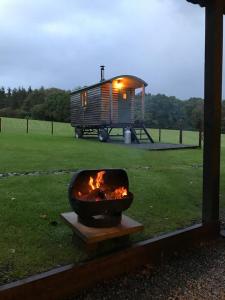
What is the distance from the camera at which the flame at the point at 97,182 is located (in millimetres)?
2018

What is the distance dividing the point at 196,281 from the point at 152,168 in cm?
401

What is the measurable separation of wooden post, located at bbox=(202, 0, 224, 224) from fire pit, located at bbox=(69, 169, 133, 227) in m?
0.83

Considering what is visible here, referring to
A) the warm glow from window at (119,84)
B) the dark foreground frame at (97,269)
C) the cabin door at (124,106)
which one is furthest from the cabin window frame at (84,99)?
the dark foreground frame at (97,269)

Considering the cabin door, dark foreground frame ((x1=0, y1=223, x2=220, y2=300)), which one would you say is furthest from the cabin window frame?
dark foreground frame ((x1=0, y1=223, x2=220, y2=300))

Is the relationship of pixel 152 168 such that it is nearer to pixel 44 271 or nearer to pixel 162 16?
pixel 162 16

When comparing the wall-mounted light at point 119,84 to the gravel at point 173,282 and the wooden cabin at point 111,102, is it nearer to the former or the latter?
the wooden cabin at point 111,102

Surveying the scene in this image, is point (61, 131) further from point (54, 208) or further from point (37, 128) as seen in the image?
point (54, 208)

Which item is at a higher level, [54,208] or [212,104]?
[212,104]

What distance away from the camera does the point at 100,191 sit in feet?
6.54

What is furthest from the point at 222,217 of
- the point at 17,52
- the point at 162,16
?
the point at 17,52

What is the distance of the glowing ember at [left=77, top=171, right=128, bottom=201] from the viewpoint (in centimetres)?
197

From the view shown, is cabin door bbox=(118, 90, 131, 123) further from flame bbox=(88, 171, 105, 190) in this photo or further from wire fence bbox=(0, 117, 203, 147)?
flame bbox=(88, 171, 105, 190)

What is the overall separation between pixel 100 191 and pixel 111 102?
11252mm

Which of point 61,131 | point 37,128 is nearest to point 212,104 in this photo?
point 37,128
